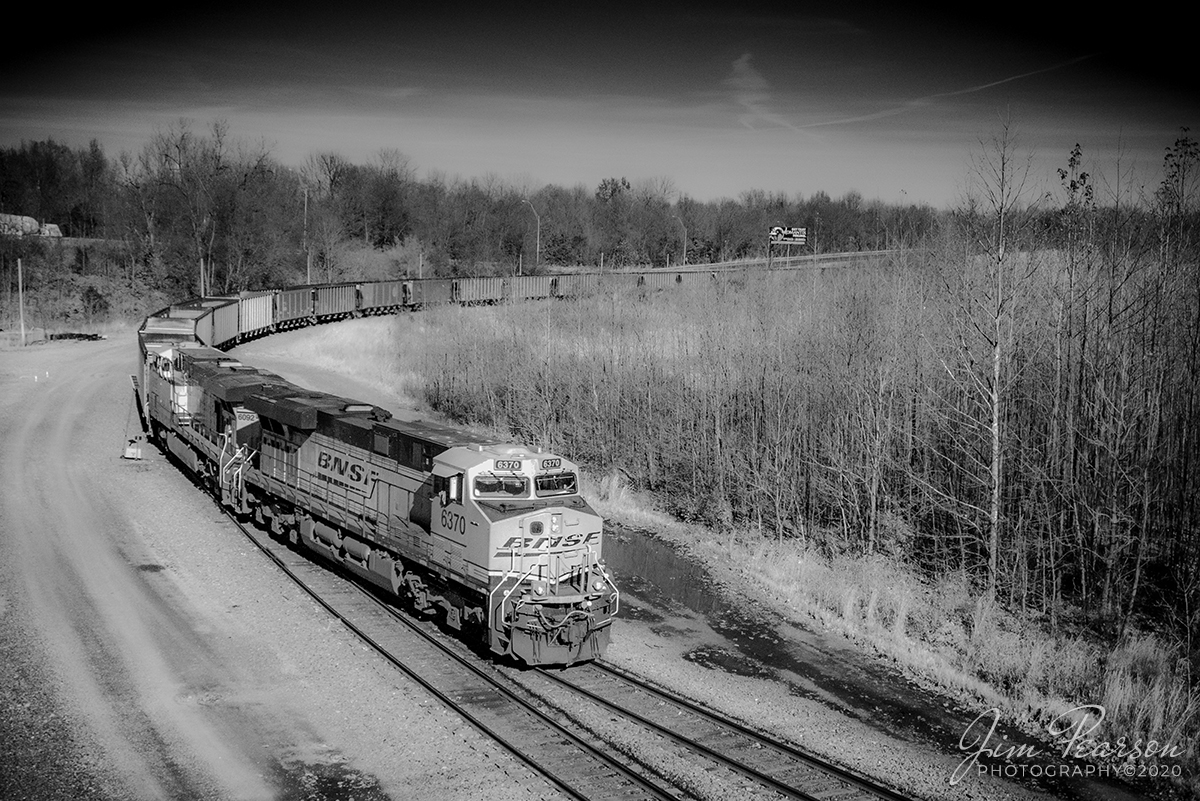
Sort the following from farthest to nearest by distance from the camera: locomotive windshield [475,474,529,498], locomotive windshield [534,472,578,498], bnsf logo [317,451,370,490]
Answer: bnsf logo [317,451,370,490] → locomotive windshield [534,472,578,498] → locomotive windshield [475,474,529,498]

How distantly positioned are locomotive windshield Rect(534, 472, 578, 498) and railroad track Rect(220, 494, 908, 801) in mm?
3003

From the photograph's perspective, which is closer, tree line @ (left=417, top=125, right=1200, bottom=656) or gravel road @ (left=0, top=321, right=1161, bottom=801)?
gravel road @ (left=0, top=321, right=1161, bottom=801)

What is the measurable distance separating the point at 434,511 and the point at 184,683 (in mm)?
4677

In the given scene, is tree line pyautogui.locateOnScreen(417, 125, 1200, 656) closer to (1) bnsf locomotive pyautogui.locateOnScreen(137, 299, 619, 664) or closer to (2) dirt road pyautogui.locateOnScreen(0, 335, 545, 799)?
(1) bnsf locomotive pyautogui.locateOnScreen(137, 299, 619, 664)

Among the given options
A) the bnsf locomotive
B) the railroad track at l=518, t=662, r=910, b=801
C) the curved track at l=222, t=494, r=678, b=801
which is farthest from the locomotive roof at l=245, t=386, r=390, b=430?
the railroad track at l=518, t=662, r=910, b=801

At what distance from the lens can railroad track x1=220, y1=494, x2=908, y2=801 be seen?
11.4 metres

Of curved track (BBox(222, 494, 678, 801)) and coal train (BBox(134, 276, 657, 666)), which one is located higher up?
coal train (BBox(134, 276, 657, 666))

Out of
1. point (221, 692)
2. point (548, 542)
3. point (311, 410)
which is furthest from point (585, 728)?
point (311, 410)

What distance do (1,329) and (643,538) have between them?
53.8 metres

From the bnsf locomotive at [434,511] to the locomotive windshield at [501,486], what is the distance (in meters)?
0.02

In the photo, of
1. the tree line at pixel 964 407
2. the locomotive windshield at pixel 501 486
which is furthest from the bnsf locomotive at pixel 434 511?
the tree line at pixel 964 407

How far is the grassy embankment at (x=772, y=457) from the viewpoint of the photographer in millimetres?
15664

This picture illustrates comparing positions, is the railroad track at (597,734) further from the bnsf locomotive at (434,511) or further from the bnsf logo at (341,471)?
the bnsf logo at (341,471)

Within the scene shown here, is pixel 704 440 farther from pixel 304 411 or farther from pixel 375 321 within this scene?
pixel 375 321
